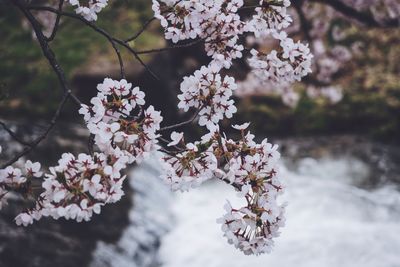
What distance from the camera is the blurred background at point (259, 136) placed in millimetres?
5090

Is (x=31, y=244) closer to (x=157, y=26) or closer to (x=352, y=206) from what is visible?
(x=352, y=206)

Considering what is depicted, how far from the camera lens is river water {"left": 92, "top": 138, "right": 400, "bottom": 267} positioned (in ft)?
16.6

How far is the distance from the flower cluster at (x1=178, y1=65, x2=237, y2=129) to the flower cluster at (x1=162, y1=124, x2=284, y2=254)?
172 millimetres

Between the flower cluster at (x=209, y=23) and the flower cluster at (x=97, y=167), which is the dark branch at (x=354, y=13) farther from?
the flower cluster at (x=97, y=167)

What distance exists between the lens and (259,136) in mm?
8109

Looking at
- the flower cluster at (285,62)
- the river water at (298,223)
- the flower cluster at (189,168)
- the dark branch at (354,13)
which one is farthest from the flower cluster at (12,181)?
the dark branch at (354,13)

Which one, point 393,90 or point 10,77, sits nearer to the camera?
point 10,77

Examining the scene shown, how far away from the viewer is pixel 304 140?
801 centimetres

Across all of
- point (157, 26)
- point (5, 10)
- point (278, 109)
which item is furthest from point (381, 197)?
point (157, 26)

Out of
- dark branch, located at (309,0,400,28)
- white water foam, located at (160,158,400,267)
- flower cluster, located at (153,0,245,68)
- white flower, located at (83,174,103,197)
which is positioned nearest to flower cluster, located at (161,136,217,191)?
white flower, located at (83,174,103,197)

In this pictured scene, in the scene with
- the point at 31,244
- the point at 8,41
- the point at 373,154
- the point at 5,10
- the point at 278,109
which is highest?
the point at 278,109

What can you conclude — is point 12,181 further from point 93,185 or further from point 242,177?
point 242,177

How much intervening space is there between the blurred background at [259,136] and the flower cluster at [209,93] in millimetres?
841

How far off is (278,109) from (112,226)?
13.9 ft
